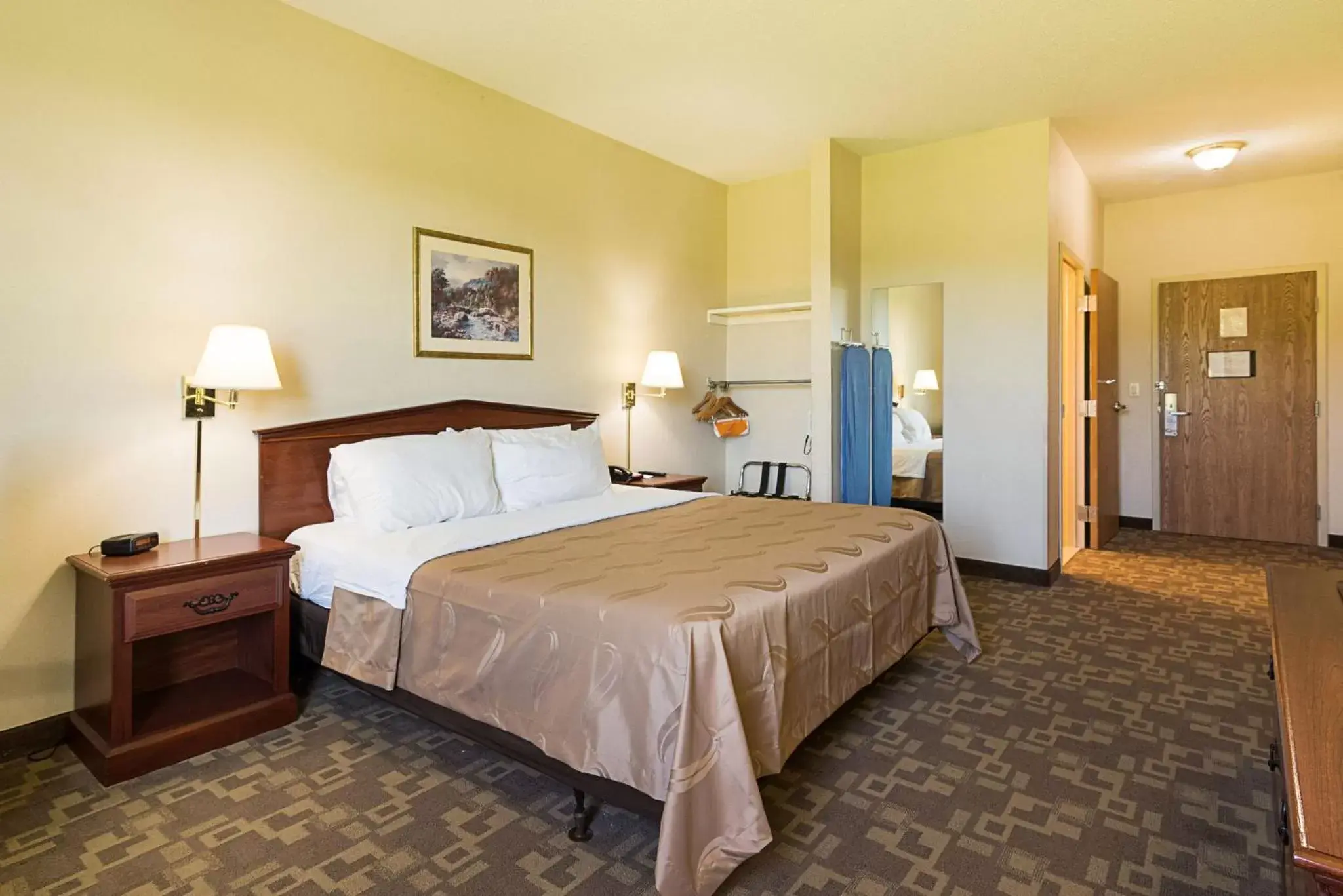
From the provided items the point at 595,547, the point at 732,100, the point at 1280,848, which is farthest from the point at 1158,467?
the point at 595,547

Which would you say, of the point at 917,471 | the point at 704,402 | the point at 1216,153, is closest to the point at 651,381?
the point at 704,402

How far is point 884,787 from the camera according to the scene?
7.23 ft

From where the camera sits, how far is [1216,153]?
4.78 meters

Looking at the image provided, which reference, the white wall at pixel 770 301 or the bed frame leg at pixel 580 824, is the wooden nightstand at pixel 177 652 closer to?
the bed frame leg at pixel 580 824

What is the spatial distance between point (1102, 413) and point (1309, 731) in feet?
15.9

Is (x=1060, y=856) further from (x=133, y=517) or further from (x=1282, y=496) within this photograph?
(x=1282, y=496)

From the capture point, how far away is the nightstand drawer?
228 centimetres

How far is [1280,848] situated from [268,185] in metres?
3.90

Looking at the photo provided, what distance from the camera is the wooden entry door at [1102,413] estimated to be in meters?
5.38

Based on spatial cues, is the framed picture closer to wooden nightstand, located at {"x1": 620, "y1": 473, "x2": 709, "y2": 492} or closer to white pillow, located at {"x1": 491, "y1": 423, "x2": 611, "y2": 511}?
white pillow, located at {"x1": 491, "y1": 423, "x2": 611, "y2": 511}

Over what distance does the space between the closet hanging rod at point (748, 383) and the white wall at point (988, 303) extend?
3.14ft

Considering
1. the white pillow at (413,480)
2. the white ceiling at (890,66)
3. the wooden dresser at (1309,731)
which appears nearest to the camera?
the wooden dresser at (1309,731)

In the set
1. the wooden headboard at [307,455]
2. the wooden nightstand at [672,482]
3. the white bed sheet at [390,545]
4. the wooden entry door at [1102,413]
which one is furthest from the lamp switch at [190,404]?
the wooden entry door at [1102,413]

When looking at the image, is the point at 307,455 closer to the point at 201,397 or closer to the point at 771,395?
the point at 201,397
